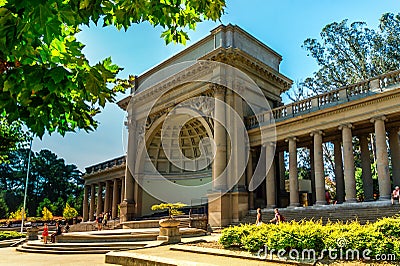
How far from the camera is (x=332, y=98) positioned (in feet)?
67.8

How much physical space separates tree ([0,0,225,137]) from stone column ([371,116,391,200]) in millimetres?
16700

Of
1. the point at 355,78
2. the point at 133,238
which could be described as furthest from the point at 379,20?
the point at 133,238

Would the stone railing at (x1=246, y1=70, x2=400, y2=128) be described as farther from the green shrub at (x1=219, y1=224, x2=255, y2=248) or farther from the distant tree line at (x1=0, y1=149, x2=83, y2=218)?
the distant tree line at (x1=0, y1=149, x2=83, y2=218)

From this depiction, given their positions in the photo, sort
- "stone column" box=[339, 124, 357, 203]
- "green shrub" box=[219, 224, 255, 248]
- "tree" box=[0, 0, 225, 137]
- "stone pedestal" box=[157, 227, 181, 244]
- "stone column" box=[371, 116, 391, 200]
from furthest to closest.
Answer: "stone column" box=[339, 124, 357, 203] < "stone column" box=[371, 116, 391, 200] < "stone pedestal" box=[157, 227, 181, 244] < "green shrub" box=[219, 224, 255, 248] < "tree" box=[0, 0, 225, 137]

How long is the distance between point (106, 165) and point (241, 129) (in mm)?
23560

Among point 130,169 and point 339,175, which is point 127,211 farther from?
point 339,175

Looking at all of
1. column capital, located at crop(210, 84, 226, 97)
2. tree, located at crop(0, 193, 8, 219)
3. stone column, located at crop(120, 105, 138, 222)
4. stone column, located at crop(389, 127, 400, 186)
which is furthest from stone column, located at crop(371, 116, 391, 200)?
tree, located at crop(0, 193, 8, 219)

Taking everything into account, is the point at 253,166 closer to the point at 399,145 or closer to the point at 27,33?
the point at 399,145

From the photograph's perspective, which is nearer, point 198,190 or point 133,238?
point 133,238

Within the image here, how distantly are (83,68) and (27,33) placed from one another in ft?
2.93

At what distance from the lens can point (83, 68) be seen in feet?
12.8

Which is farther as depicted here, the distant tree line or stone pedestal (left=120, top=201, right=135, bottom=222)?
the distant tree line

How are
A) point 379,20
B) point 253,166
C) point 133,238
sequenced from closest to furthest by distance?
point 133,238, point 253,166, point 379,20

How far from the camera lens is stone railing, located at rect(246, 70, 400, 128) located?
60.7ft
